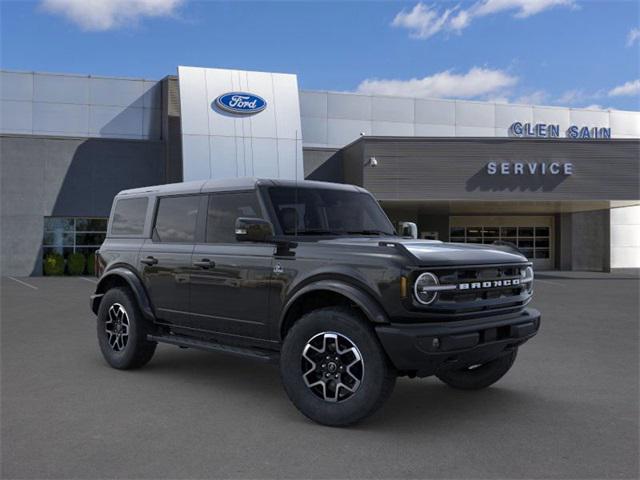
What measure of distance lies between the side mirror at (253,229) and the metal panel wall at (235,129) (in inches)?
760

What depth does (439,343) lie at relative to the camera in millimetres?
4406

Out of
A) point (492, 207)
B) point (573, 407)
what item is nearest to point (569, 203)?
point (492, 207)

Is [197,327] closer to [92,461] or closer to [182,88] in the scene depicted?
[92,461]

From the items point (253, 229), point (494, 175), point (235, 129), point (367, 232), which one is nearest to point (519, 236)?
point (494, 175)

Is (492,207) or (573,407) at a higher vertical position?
(492,207)

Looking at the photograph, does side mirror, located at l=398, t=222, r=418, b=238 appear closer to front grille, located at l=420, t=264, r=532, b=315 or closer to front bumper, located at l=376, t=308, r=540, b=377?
front grille, located at l=420, t=264, r=532, b=315

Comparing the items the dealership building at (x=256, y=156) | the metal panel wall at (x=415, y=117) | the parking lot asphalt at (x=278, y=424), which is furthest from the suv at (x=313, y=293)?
the metal panel wall at (x=415, y=117)

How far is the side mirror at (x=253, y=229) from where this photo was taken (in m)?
5.10

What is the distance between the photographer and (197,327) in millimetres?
6012

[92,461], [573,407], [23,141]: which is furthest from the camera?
[23,141]

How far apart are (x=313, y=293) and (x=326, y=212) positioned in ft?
3.85

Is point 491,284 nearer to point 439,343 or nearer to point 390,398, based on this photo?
point 439,343

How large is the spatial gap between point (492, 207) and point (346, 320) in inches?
1030

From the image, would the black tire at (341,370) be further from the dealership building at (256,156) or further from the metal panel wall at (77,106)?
the metal panel wall at (77,106)
